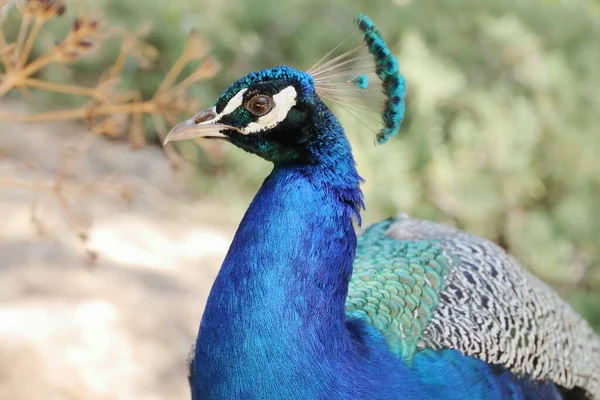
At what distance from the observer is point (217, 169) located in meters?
4.53

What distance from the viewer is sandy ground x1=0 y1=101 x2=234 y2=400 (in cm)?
225

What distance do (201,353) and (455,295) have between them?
2.13ft

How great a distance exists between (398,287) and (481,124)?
2.78 metres

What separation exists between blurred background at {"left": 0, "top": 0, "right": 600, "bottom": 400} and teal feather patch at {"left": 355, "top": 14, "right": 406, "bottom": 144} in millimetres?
642

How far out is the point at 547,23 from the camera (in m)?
4.88

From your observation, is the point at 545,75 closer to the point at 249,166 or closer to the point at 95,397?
the point at 249,166

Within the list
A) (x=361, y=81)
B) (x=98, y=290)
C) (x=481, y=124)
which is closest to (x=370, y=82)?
(x=361, y=81)

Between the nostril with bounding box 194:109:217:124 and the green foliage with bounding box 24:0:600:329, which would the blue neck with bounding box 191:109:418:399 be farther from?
the green foliage with bounding box 24:0:600:329

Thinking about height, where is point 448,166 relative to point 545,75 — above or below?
below

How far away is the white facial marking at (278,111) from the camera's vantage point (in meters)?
1.25

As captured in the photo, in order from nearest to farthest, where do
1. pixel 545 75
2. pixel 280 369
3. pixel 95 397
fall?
pixel 280 369
pixel 95 397
pixel 545 75

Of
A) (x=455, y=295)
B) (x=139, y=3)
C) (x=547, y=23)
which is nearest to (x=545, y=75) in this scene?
(x=547, y=23)

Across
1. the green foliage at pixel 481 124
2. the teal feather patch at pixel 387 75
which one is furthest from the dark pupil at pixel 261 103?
the green foliage at pixel 481 124

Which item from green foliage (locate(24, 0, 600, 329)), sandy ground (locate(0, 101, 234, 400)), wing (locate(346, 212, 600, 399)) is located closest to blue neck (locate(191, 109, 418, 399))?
wing (locate(346, 212, 600, 399))
